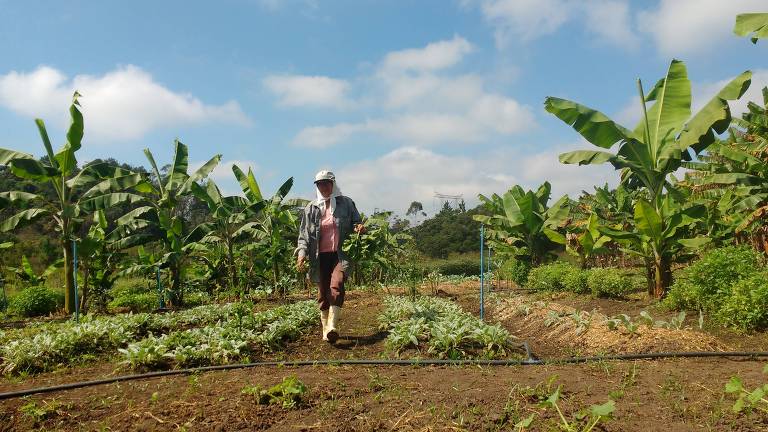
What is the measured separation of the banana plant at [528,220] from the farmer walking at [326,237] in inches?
316

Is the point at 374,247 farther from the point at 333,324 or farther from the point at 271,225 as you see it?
the point at 271,225

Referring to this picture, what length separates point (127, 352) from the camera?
4.86m

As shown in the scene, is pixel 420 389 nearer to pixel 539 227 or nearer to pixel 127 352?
pixel 127 352

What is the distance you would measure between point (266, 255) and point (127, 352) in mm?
8308

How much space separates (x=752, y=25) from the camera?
6.98m

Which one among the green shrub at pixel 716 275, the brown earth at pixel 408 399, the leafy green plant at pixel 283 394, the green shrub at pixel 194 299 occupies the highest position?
the green shrub at pixel 716 275

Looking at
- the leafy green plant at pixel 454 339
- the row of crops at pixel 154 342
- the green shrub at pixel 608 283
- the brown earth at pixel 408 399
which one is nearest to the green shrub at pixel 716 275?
the brown earth at pixel 408 399

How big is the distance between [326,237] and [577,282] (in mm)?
6432

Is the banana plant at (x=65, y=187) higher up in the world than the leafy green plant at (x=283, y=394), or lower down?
higher up

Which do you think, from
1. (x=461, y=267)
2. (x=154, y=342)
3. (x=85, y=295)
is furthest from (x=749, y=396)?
(x=461, y=267)

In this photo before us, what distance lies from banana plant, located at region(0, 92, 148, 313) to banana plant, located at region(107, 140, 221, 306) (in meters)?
0.72

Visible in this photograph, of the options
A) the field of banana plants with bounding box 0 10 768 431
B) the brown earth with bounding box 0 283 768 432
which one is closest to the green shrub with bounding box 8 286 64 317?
the field of banana plants with bounding box 0 10 768 431

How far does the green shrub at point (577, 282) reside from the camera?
10.7 meters

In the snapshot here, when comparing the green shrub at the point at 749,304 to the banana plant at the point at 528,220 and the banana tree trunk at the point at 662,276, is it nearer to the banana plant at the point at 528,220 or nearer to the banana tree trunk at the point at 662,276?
the banana tree trunk at the point at 662,276
